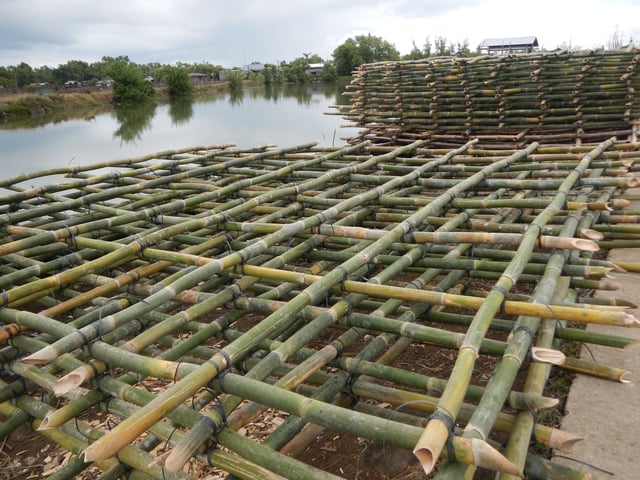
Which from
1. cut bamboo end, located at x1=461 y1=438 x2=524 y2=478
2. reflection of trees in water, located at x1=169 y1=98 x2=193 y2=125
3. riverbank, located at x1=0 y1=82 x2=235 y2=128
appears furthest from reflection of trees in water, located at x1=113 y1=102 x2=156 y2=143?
cut bamboo end, located at x1=461 y1=438 x2=524 y2=478

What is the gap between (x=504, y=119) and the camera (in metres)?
6.88

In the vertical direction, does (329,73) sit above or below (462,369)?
above

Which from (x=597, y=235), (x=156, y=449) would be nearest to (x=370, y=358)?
(x=156, y=449)

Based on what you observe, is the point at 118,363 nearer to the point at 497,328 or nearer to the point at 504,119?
the point at 497,328

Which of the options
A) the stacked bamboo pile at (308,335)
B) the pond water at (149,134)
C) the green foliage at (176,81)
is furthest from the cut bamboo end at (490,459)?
the green foliage at (176,81)

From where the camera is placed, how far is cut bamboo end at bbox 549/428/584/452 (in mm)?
1617

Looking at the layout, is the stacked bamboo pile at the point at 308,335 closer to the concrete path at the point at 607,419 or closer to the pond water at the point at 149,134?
the concrete path at the point at 607,419

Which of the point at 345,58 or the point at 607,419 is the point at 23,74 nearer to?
the point at 345,58

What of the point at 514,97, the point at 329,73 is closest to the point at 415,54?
the point at 329,73

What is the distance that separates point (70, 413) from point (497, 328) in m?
1.94

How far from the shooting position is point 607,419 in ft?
6.47

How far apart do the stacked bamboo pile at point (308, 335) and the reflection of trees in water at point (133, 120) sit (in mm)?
14188

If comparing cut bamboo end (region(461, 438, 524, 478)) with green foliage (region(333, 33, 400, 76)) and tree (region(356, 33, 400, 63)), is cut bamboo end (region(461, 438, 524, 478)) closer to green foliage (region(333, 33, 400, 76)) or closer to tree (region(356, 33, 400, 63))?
green foliage (region(333, 33, 400, 76))

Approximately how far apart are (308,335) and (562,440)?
38.1 inches
